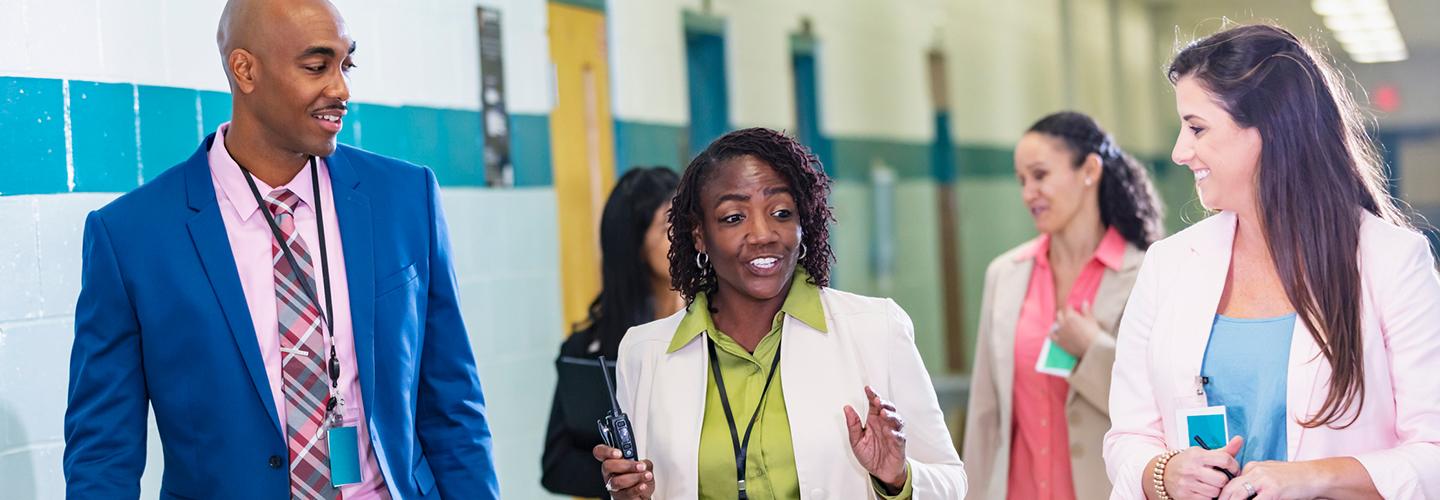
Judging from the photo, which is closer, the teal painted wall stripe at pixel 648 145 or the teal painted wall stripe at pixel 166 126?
the teal painted wall stripe at pixel 166 126

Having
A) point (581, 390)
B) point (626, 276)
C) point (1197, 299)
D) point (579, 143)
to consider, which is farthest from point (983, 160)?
point (1197, 299)

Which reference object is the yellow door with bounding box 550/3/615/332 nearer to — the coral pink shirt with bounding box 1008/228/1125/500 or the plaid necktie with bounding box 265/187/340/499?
the coral pink shirt with bounding box 1008/228/1125/500

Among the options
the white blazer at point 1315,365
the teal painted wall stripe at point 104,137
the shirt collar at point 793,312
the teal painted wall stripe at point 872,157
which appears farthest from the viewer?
the teal painted wall stripe at point 872,157

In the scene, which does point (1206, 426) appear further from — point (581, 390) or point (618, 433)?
point (581, 390)

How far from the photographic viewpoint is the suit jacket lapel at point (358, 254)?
2299 millimetres

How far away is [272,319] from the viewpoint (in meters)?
2.30

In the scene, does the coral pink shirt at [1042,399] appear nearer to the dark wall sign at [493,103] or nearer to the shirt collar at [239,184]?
the dark wall sign at [493,103]

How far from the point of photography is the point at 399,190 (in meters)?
2.46

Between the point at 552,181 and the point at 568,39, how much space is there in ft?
1.58

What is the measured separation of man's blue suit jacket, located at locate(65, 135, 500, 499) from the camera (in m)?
2.23

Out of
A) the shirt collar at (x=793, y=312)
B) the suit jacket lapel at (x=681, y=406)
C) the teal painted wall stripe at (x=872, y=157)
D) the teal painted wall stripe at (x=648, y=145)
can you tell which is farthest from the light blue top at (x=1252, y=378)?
the teal painted wall stripe at (x=872, y=157)

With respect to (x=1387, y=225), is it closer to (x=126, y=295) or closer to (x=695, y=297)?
(x=695, y=297)

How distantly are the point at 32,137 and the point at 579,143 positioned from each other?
2164 mm

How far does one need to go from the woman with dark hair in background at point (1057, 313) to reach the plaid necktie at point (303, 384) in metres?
1.78
